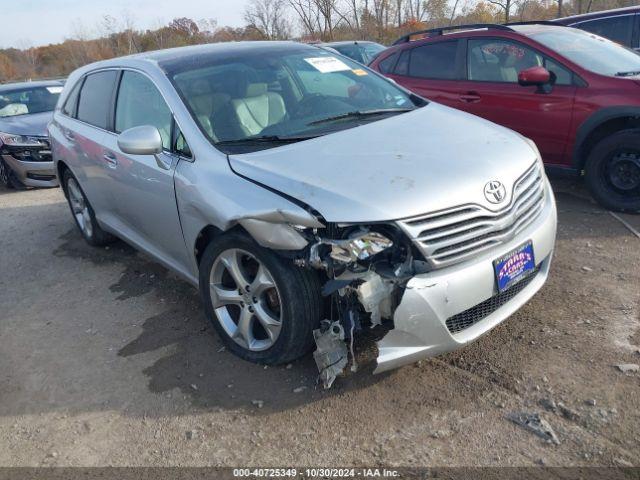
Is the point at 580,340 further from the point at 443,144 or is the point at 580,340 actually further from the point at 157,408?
the point at 157,408

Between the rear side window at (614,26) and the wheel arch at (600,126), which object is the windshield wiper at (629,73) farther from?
the rear side window at (614,26)

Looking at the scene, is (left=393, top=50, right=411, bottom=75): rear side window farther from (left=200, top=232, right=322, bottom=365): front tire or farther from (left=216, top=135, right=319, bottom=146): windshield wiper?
(left=200, top=232, right=322, bottom=365): front tire

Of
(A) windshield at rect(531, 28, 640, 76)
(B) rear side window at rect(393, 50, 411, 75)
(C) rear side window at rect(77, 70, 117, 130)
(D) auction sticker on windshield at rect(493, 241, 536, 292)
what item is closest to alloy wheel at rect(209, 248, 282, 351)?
(D) auction sticker on windshield at rect(493, 241, 536, 292)

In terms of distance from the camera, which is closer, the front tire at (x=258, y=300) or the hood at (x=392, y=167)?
the hood at (x=392, y=167)

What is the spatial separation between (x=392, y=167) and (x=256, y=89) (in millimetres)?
1359

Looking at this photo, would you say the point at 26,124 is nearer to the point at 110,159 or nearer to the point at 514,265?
the point at 110,159

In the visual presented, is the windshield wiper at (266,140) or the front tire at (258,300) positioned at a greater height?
the windshield wiper at (266,140)

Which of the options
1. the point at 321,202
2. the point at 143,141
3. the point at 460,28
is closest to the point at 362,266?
the point at 321,202

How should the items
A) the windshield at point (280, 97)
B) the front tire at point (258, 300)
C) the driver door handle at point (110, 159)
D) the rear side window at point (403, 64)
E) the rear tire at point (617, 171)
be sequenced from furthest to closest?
the rear side window at point (403, 64) < the rear tire at point (617, 171) < the driver door handle at point (110, 159) < the windshield at point (280, 97) < the front tire at point (258, 300)

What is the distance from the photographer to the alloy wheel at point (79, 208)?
5.38 metres

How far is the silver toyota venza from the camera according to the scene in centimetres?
265

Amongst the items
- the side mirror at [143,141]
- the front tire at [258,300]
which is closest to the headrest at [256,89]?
the side mirror at [143,141]

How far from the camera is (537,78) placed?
17.2 ft

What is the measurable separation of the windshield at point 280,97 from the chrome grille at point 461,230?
108 centimetres
